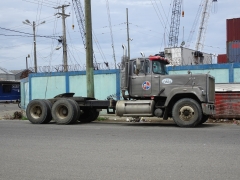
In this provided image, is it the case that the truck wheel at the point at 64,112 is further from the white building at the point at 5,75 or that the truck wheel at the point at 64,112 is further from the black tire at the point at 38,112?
the white building at the point at 5,75

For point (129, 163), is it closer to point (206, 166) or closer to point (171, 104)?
point (206, 166)

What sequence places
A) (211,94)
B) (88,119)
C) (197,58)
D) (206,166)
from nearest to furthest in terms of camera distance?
1. (206,166)
2. (211,94)
3. (88,119)
4. (197,58)

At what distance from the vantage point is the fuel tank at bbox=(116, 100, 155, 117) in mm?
14312

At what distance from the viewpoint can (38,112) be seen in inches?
655

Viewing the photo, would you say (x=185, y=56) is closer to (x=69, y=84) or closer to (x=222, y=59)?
(x=222, y=59)

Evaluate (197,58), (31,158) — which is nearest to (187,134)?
(31,158)

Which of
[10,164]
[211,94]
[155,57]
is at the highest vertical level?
[155,57]

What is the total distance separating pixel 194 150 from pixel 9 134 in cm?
665

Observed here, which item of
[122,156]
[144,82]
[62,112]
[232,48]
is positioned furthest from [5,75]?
[122,156]

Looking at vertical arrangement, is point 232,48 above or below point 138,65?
above

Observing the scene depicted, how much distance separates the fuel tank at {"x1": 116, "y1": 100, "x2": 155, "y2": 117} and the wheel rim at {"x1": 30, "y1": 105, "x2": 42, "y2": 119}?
4.01 m

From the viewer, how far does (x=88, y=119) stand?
17.3 metres

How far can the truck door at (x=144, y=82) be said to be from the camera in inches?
571

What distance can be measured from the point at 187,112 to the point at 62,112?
5.63 metres
